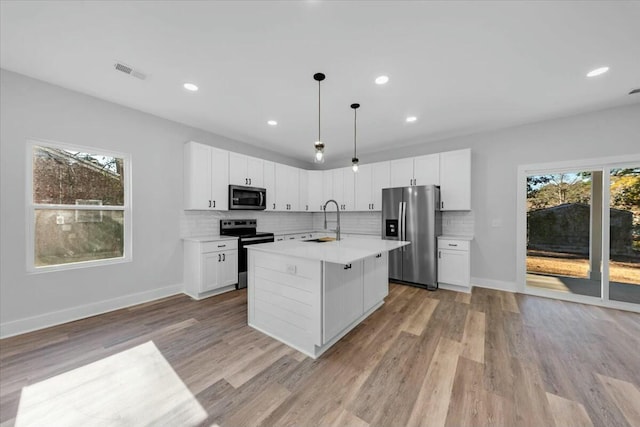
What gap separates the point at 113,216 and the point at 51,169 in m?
0.80

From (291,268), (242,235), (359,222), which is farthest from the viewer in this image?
(359,222)

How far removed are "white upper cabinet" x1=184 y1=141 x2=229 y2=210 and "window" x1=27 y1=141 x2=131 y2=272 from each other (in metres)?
0.77

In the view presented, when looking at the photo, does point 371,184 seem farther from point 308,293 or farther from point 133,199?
point 133,199

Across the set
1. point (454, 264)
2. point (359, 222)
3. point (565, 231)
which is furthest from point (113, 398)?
point (565, 231)

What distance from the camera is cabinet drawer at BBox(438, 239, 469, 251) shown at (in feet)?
12.9

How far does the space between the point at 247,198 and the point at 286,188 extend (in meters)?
1.12

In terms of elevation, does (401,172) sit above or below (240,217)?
above

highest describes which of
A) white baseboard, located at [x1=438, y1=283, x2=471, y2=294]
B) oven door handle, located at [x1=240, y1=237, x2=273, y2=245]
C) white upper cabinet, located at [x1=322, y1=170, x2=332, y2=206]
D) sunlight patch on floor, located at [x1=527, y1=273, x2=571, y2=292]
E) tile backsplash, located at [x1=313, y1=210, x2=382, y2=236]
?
white upper cabinet, located at [x1=322, y1=170, x2=332, y2=206]

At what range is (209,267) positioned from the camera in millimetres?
3689

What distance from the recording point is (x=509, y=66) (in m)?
2.35

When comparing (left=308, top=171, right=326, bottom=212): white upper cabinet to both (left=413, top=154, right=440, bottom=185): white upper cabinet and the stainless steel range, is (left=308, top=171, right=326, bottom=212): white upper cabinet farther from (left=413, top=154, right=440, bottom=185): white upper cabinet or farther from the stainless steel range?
(left=413, top=154, right=440, bottom=185): white upper cabinet

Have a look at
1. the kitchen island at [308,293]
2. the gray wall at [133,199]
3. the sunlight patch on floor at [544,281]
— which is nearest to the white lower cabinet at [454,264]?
the sunlight patch on floor at [544,281]

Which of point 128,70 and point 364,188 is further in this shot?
point 364,188

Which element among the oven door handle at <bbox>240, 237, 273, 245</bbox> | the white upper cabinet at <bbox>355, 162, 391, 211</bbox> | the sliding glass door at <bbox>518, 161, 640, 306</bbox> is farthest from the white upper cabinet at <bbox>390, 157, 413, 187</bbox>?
the oven door handle at <bbox>240, 237, 273, 245</bbox>
